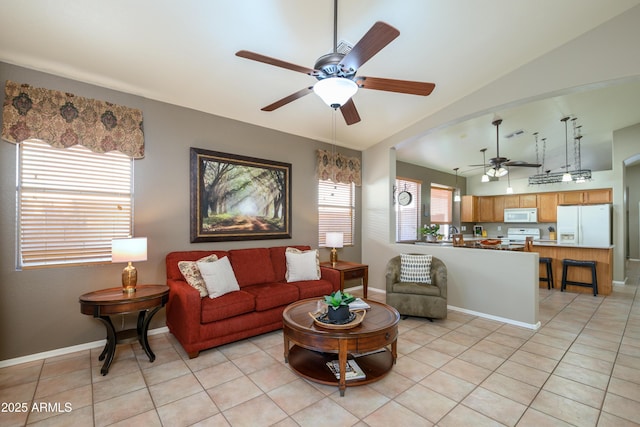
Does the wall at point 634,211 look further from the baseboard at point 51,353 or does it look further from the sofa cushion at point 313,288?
the baseboard at point 51,353

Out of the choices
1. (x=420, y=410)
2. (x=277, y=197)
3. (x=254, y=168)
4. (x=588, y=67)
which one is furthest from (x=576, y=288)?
(x=254, y=168)

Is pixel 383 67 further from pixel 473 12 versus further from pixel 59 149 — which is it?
pixel 59 149

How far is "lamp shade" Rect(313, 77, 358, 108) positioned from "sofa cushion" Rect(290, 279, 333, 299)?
2.45m

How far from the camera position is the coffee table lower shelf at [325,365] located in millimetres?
2320

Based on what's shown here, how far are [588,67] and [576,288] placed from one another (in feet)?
14.5

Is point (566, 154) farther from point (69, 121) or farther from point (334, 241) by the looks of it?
point (69, 121)

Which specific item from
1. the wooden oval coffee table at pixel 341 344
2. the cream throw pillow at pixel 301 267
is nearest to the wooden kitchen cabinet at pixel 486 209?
the cream throw pillow at pixel 301 267

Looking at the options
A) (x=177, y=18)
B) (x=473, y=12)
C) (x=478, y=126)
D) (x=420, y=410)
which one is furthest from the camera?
(x=478, y=126)

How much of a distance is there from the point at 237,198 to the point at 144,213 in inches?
45.3

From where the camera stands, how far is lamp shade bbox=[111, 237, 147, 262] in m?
2.72

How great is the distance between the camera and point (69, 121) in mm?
2889

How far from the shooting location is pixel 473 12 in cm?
274

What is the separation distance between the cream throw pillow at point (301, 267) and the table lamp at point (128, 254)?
1.81 metres

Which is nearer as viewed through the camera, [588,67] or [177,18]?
[177,18]
